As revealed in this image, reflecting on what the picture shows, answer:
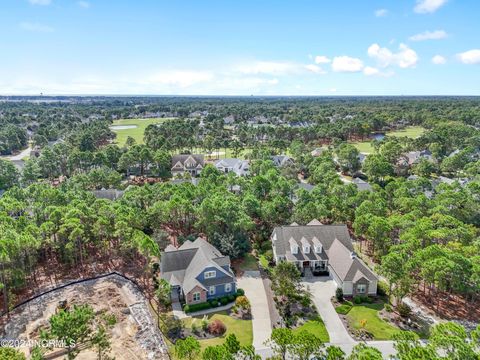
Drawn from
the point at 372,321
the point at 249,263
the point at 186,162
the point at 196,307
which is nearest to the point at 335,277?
the point at 372,321

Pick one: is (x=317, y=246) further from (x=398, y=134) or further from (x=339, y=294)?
(x=398, y=134)

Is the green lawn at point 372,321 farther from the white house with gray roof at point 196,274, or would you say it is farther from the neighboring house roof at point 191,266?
the neighboring house roof at point 191,266

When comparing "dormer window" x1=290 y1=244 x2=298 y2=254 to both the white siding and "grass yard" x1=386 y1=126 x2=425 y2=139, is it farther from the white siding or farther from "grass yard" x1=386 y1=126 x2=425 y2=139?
"grass yard" x1=386 y1=126 x2=425 y2=139

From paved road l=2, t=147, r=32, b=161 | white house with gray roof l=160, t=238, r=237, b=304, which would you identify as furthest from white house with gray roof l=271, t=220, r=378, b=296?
paved road l=2, t=147, r=32, b=161

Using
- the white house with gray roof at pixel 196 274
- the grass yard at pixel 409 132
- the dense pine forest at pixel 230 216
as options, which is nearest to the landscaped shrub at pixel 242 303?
the white house with gray roof at pixel 196 274

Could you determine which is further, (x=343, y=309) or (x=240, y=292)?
(x=240, y=292)
